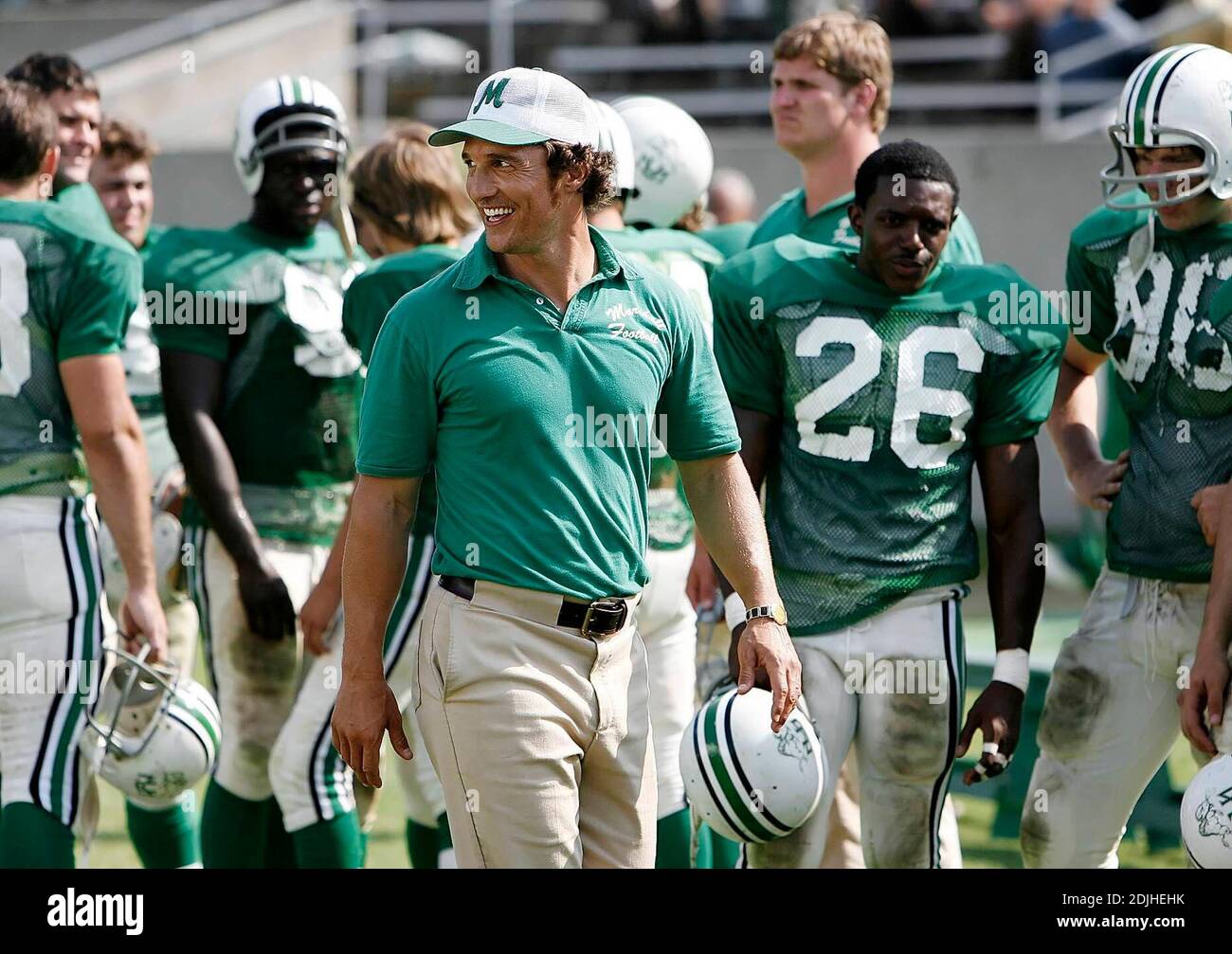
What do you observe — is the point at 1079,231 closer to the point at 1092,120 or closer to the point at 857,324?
the point at 857,324

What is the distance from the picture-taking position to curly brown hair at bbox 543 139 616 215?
11.4 feet

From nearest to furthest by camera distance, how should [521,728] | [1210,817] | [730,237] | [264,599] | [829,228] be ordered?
[521,728]
[1210,817]
[264,599]
[829,228]
[730,237]

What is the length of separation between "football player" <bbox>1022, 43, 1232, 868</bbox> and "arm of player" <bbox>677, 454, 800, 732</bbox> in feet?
3.87

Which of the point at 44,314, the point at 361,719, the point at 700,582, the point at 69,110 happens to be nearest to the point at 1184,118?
the point at 700,582

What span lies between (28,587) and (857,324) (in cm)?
206

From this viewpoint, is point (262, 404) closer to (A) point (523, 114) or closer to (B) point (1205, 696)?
(A) point (523, 114)

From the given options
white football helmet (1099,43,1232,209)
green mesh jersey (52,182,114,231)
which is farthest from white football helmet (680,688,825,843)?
green mesh jersey (52,182,114,231)

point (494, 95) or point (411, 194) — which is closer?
point (494, 95)

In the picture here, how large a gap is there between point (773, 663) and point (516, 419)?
709 millimetres

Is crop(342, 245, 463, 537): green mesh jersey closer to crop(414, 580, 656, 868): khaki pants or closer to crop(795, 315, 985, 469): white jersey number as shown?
crop(795, 315, 985, 469): white jersey number

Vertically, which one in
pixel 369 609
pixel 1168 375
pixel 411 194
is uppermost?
pixel 411 194

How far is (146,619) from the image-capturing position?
4484 mm
